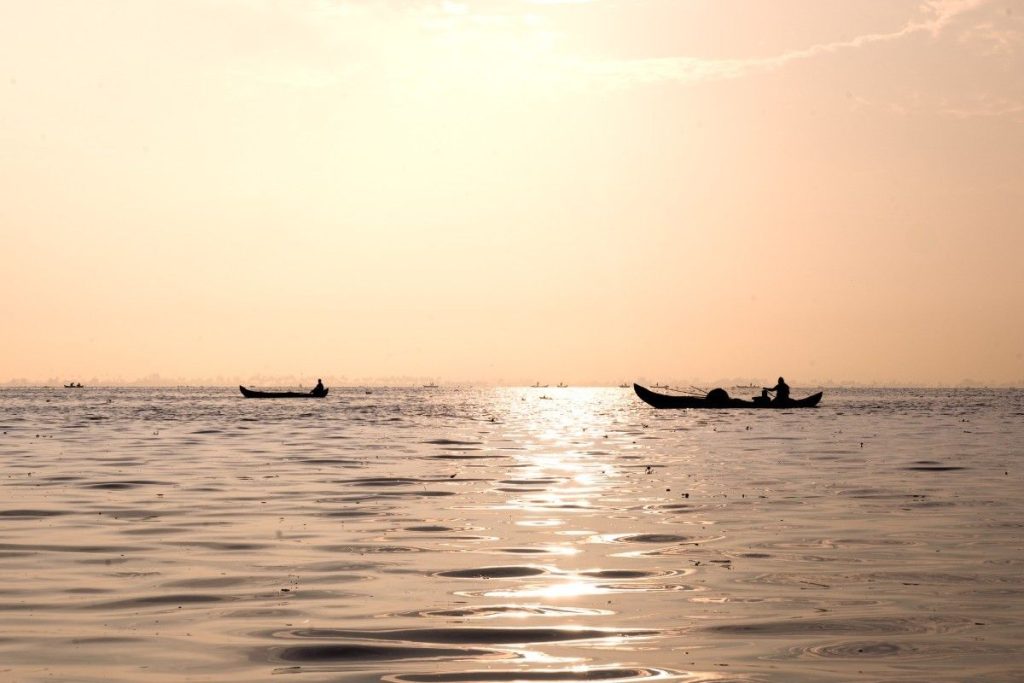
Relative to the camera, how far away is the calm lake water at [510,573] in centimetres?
1094

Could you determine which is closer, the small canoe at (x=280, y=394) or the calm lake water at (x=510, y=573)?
the calm lake water at (x=510, y=573)

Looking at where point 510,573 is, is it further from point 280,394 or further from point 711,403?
point 280,394

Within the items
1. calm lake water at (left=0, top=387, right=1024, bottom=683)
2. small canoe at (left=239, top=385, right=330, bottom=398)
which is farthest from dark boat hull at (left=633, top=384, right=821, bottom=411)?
small canoe at (left=239, top=385, right=330, bottom=398)

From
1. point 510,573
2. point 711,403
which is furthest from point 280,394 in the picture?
point 510,573

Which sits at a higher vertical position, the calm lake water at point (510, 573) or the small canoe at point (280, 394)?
the calm lake water at point (510, 573)

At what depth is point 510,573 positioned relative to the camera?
52.7ft

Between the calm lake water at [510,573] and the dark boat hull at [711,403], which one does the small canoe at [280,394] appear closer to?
the dark boat hull at [711,403]

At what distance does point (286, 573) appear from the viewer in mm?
16016

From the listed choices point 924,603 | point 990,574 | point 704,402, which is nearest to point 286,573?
point 924,603

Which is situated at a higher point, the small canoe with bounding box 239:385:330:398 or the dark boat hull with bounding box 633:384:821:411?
the dark boat hull with bounding box 633:384:821:411

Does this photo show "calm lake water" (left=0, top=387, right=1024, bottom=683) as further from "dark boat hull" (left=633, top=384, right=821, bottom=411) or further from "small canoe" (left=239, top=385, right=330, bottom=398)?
"small canoe" (left=239, top=385, right=330, bottom=398)

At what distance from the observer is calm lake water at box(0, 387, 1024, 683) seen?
1094 centimetres

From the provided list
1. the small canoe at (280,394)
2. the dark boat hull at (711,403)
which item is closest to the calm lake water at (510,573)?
the dark boat hull at (711,403)

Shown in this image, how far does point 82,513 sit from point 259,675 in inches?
563
